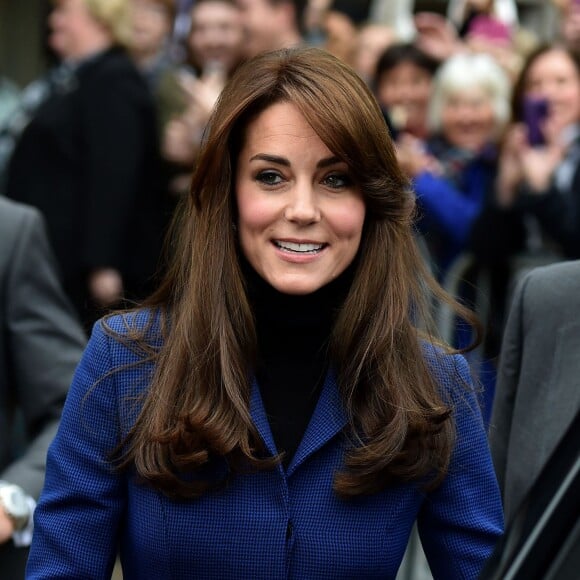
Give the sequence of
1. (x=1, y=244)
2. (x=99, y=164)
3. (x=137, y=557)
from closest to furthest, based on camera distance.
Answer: (x=137, y=557)
(x=1, y=244)
(x=99, y=164)

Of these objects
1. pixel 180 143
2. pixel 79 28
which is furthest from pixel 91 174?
pixel 79 28

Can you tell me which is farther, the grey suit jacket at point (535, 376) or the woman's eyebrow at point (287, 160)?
the grey suit jacket at point (535, 376)

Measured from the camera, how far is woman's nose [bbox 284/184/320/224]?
257cm

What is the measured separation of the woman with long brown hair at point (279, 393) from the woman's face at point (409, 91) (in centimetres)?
369

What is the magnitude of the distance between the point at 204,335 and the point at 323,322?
0.86 feet

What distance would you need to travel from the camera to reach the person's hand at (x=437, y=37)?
22.9 feet

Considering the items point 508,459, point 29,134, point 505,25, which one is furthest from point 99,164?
point 508,459

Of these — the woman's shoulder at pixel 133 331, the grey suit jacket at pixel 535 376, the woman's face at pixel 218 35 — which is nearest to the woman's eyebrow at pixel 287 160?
the woman's shoulder at pixel 133 331

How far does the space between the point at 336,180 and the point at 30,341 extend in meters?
1.05

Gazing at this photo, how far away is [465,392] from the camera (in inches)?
107

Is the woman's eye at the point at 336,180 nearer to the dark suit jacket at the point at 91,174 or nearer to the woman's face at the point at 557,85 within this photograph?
the woman's face at the point at 557,85

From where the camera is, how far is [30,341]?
3.32 metres

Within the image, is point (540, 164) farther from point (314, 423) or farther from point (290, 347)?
point (314, 423)

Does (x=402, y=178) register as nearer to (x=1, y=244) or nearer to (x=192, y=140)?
(x=1, y=244)
